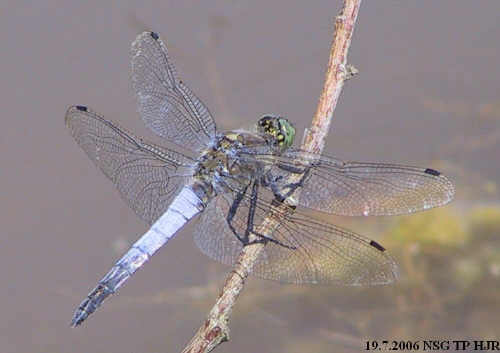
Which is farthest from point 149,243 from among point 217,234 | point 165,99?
point 165,99

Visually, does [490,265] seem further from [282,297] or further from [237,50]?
[237,50]

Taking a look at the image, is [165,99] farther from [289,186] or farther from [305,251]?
[305,251]

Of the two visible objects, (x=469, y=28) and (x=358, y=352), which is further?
(x=469, y=28)

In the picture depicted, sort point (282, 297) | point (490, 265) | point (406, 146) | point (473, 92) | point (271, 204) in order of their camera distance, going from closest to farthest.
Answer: point (271, 204) < point (490, 265) < point (282, 297) < point (406, 146) < point (473, 92)

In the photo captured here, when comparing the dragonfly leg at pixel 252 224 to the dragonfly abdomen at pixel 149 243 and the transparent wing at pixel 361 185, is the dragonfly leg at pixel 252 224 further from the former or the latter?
the dragonfly abdomen at pixel 149 243

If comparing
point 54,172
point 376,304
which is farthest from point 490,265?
point 54,172

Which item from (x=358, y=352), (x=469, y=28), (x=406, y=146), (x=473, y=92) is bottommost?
(x=358, y=352)

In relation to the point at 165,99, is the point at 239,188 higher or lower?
lower

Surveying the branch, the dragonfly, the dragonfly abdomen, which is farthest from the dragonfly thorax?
the branch
